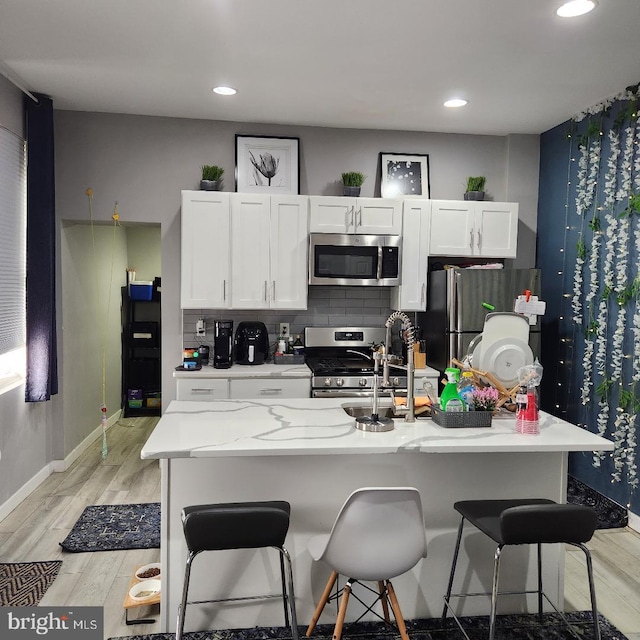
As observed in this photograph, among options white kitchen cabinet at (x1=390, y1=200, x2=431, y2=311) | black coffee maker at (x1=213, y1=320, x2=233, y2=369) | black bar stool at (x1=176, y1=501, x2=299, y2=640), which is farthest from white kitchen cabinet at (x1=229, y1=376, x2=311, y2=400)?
black bar stool at (x1=176, y1=501, x2=299, y2=640)

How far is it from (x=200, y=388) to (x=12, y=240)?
5.23 feet

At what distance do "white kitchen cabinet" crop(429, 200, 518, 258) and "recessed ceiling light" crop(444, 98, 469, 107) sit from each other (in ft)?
2.41

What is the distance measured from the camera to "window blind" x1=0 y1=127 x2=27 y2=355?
375 centimetres

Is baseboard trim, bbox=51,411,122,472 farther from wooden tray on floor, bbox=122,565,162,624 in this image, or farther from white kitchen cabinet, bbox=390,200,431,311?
white kitchen cabinet, bbox=390,200,431,311

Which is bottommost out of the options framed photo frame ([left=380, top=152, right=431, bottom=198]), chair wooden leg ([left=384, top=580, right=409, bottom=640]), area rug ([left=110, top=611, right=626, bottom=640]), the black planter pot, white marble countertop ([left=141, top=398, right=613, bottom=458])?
area rug ([left=110, top=611, right=626, bottom=640])

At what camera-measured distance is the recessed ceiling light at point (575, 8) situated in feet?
8.64

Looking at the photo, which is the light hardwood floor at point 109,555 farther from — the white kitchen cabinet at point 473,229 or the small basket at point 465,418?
the white kitchen cabinet at point 473,229

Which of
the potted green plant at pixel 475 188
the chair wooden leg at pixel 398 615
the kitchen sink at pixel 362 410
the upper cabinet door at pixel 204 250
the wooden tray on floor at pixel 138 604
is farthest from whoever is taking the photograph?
the potted green plant at pixel 475 188

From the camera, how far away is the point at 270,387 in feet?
14.1

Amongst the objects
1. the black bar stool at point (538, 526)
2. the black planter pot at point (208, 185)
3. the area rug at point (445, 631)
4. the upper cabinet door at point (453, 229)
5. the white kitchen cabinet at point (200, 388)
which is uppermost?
the black planter pot at point (208, 185)

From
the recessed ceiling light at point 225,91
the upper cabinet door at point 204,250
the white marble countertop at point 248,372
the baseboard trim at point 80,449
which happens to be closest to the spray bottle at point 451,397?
the white marble countertop at point 248,372

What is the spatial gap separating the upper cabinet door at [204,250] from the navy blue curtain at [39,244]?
933 millimetres

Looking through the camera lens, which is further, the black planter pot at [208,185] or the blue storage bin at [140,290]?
the blue storage bin at [140,290]

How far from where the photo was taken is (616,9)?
2.71 metres
